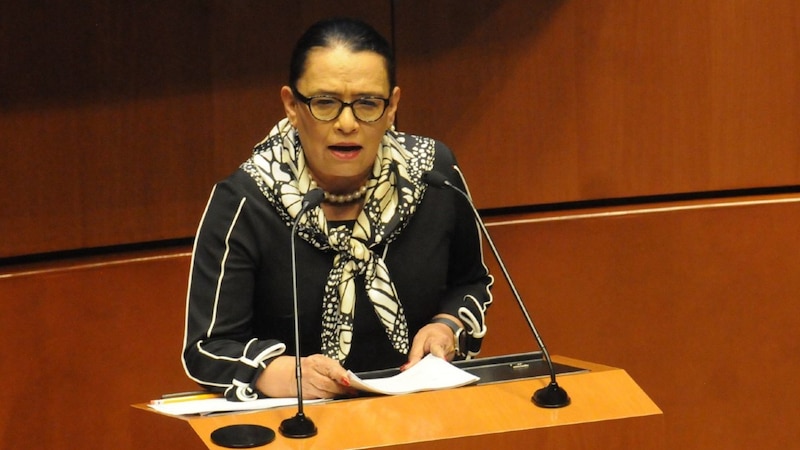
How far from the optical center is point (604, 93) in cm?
326

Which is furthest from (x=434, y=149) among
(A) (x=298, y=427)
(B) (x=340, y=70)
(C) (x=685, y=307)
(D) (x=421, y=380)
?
(C) (x=685, y=307)

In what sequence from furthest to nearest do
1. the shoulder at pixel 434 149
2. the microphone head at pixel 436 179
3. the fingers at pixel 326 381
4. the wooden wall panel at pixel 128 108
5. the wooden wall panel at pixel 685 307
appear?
the wooden wall panel at pixel 685 307 → the wooden wall panel at pixel 128 108 → the shoulder at pixel 434 149 → the microphone head at pixel 436 179 → the fingers at pixel 326 381

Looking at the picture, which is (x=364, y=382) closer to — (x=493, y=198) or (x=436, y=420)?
(x=436, y=420)

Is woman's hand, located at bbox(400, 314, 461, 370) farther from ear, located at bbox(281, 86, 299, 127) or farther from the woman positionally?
ear, located at bbox(281, 86, 299, 127)

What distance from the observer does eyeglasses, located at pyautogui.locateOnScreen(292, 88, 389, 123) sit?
7.09 feet

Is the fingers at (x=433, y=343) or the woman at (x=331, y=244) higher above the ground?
the woman at (x=331, y=244)

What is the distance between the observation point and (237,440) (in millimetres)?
1644

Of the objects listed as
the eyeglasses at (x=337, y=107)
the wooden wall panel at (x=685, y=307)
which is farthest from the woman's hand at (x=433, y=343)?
the wooden wall panel at (x=685, y=307)

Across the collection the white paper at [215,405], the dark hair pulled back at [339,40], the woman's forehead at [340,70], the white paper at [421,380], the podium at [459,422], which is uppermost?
the dark hair pulled back at [339,40]

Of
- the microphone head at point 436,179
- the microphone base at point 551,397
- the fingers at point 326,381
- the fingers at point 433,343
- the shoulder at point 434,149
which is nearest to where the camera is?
the microphone base at point 551,397

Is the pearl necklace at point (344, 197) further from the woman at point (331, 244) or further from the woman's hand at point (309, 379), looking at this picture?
the woman's hand at point (309, 379)

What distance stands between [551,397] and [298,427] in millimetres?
390

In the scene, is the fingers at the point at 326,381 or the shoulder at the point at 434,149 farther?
the shoulder at the point at 434,149

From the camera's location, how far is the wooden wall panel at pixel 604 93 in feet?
10.3
